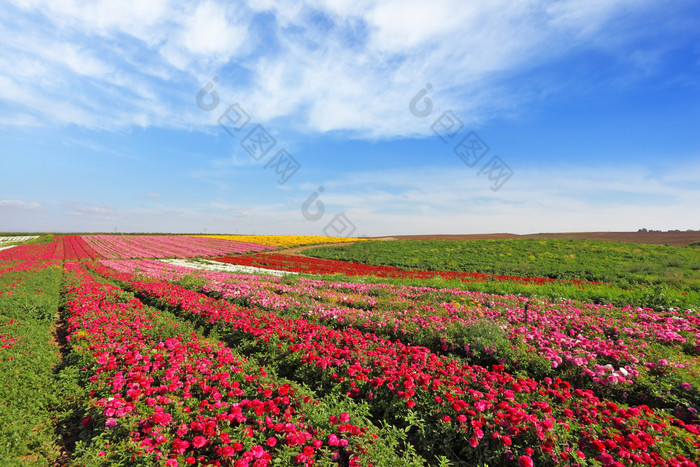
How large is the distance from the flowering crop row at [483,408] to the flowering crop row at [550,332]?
84 cm

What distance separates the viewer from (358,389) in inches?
185

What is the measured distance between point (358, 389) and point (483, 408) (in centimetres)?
182

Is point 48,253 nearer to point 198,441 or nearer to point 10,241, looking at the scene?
point 10,241

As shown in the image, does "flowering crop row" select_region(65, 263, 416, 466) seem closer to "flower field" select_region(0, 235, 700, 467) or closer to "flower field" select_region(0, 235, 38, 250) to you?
"flower field" select_region(0, 235, 700, 467)

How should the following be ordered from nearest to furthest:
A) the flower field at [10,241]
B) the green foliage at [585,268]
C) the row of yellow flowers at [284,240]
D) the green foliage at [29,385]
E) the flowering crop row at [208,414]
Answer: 1. the flowering crop row at [208,414]
2. the green foliage at [29,385]
3. the green foliage at [585,268]
4. the flower field at [10,241]
5. the row of yellow flowers at [284,240]

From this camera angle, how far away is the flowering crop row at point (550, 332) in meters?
4.97

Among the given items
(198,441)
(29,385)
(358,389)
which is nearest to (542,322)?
(358,389)

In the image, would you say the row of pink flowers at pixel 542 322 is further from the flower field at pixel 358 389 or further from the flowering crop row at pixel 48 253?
the flowering crop row at pixel 48 253

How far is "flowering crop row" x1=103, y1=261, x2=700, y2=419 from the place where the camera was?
4.97m

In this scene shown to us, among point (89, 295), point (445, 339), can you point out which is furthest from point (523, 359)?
point (89, 295)

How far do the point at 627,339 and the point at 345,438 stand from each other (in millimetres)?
6473

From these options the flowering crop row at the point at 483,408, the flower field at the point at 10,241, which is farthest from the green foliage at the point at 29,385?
the flower field at the point at 10,241

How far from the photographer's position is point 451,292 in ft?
37.9

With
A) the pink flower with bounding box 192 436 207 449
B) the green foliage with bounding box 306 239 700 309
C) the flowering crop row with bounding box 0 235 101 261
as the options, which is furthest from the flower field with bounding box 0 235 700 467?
the flowering crop row with bounding box 0 235 101 261
